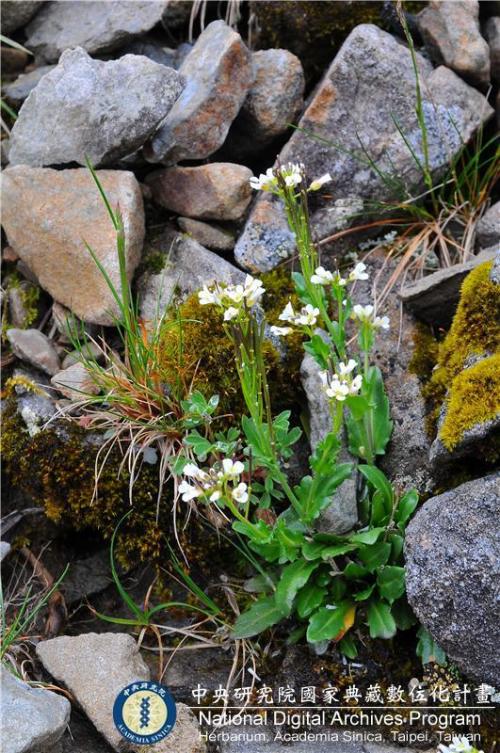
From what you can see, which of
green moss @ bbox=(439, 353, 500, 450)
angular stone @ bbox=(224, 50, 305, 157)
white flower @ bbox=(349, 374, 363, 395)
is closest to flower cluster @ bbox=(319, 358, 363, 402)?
white flower @ bbox=(349, 374, 363, 395)

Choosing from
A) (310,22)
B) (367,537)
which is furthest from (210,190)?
(367,537)

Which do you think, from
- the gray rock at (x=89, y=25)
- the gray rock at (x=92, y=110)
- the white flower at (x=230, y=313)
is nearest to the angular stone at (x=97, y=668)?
the white flower at (x=230, y=313)

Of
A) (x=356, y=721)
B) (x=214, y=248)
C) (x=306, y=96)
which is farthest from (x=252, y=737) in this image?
(x=306, y=96)

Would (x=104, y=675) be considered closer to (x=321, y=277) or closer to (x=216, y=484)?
(x=216, y=484)

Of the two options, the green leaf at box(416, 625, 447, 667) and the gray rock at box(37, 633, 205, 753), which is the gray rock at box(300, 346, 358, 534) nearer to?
the green leaf at box(416, 625, 447, 667)

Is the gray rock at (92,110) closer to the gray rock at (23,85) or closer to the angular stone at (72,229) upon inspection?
the angular stone at (72,229)

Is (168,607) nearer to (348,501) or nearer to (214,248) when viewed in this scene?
(348,501)
